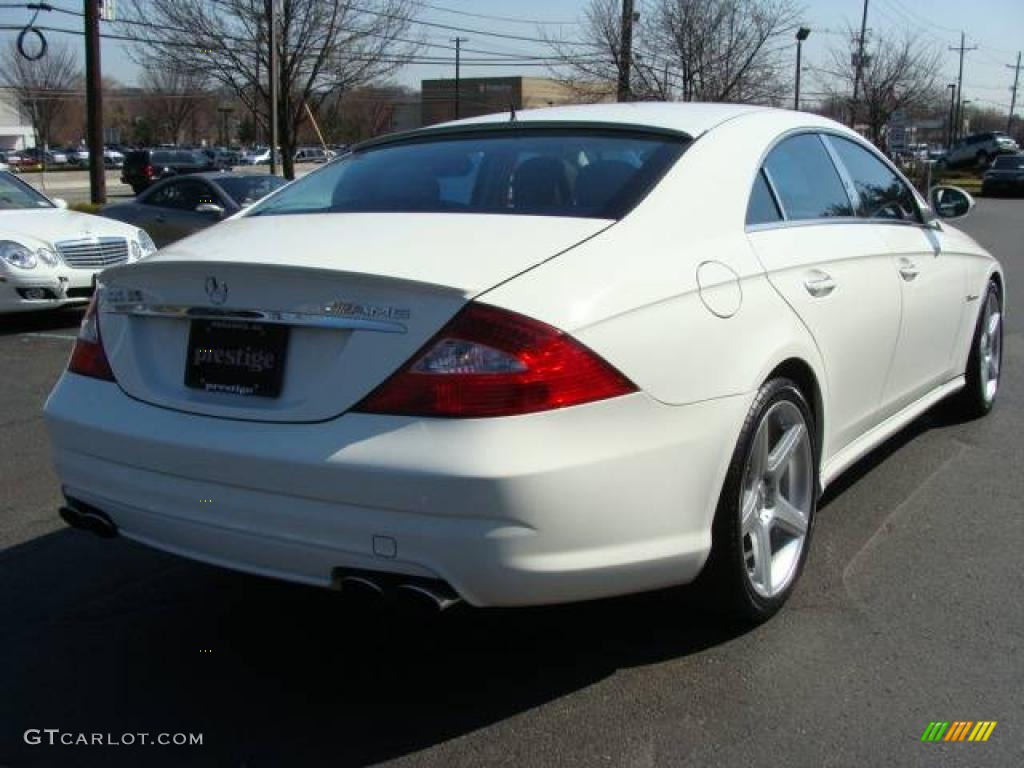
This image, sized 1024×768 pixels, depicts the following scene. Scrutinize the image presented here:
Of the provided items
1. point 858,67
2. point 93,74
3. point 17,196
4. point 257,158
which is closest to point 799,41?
point 858,67

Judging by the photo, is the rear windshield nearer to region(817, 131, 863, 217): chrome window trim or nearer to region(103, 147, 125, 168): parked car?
region(817, 131, 863, 217): chrome window trim

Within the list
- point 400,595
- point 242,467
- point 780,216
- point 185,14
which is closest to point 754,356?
point 780,216

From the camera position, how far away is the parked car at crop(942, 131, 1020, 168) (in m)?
53.0

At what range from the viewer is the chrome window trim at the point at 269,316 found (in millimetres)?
2662

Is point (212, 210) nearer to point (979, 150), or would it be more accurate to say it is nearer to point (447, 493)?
point (447, 493)

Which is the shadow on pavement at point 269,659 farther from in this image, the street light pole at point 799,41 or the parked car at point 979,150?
the parked car at point 979,150

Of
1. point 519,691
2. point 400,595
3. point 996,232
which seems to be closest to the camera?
point 400,595

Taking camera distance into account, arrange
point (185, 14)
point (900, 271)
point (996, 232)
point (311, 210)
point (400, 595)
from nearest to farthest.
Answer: point (400, 595) < point (311, 210) < point (900, 271) < point (996, 232) < point (185, 14)

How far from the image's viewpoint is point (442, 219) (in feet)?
10.4

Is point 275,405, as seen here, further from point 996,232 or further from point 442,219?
point 996,232

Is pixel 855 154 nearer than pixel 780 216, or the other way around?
pixel 780 216

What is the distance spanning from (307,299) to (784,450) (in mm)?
1621

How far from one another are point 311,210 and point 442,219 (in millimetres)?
678

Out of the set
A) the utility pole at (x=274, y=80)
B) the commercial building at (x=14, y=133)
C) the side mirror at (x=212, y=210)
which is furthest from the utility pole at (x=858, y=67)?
the commercial building at (x=14, y=133)
